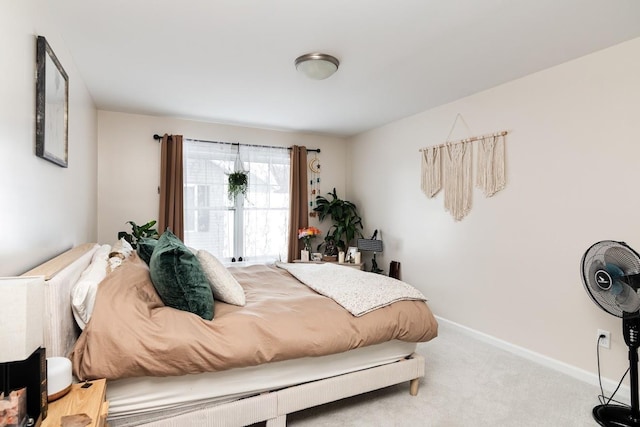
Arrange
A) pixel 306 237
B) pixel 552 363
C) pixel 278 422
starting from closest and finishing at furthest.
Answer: pixel 278 422 < pixel 552 363 < pixel 306 237

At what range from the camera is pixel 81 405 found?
1214 millimetres

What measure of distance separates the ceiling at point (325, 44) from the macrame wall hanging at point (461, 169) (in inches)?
20.6

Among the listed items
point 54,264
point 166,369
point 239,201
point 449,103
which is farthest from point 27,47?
point 449,103

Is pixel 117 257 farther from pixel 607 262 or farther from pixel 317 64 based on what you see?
pixel 607 262

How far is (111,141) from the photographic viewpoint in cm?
405

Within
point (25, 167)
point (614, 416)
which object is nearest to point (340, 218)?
point (614, 416)

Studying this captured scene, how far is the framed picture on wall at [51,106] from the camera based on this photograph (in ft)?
5.55

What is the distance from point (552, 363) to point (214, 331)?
275cm

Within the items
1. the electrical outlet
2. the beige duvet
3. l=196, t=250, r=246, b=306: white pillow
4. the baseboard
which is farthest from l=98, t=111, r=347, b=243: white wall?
the electrical outlet

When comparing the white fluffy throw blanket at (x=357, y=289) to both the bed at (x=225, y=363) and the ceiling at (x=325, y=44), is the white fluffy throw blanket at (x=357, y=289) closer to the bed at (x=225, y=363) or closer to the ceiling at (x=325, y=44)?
the bed at (x=225, y=363)

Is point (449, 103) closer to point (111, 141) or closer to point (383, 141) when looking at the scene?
point (383, 141)

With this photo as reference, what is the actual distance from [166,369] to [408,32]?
2432 millimetres

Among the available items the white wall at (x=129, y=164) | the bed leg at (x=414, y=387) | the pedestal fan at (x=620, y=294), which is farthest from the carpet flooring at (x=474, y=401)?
the white wall at (x=129, y=164)

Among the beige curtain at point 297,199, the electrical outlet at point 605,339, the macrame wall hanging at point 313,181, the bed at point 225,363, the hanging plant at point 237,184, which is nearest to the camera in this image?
the bed at point 225,363
